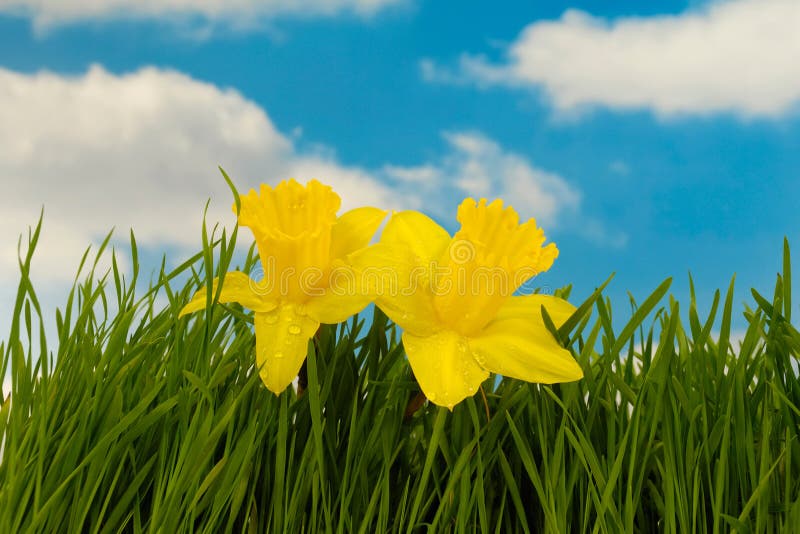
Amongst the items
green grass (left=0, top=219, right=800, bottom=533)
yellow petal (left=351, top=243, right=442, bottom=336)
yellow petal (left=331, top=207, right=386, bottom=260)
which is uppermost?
yellow petal (left=331, top=207, right=386, bottom=260)

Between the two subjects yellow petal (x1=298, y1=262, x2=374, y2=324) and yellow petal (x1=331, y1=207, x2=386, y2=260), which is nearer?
yellow petal (x1=298, y1=262, x2=374, y2=324)

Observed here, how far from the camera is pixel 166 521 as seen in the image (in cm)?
119

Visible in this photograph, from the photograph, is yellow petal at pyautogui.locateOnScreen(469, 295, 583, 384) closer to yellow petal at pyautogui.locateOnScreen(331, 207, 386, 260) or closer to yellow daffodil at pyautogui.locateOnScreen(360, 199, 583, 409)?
yellow daffodil at pyautogui.locateOnScreen(360, 199, 583, 409)

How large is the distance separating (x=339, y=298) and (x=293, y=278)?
0.28 feet

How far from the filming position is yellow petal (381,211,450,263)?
4.00 feet

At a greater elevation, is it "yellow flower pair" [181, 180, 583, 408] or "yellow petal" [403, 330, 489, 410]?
"yellow flower pair" [181, 180, 583, 408]

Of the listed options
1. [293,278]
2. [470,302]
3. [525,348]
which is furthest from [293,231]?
[525,348]

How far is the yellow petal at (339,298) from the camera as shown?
112 cm

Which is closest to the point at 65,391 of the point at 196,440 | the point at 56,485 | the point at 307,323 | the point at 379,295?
the point at 56,485

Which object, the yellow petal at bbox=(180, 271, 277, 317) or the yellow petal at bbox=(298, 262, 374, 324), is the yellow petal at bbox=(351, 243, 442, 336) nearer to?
the yellow petal at bbox=(298, 262, 374, 324)

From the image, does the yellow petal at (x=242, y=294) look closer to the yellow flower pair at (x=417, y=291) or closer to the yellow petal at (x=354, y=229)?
the yellow flower pair at (x=417, y=291)

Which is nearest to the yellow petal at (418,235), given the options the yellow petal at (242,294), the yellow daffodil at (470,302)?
the yellow daffodil at (470,302)

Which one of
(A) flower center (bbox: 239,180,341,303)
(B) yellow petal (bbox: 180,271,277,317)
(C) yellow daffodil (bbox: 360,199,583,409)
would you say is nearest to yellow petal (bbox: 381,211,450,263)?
(C) yellow daffodil (bbox: 360,199,583,409)

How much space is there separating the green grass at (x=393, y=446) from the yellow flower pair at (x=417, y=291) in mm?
68
